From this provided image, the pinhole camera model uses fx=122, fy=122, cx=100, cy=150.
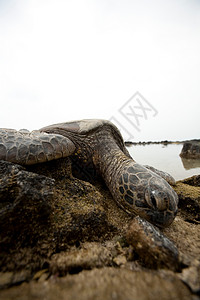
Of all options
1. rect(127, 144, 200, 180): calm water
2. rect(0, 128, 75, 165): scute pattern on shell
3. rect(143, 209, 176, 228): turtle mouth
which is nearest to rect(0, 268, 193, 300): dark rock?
rect(143, 209, 176, 228): turtle mouth

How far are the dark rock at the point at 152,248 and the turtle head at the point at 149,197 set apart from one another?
0.22 m

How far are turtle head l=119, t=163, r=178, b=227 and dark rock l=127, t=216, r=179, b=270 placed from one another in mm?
219

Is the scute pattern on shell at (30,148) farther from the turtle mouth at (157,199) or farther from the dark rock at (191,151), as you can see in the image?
the dark rock at (191,151)

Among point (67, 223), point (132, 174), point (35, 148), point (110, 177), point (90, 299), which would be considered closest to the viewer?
point (90, 299)

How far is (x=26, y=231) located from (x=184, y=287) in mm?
867

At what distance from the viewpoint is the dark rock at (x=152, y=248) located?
0.69 meters

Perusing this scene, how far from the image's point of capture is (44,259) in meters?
0.72

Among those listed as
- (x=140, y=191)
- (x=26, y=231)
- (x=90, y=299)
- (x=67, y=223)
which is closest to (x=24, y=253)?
(x=26, y=231)

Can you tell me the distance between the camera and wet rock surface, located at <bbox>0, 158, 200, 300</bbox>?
54 centimetres

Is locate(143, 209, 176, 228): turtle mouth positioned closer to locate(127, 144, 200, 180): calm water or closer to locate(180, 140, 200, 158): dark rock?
locate(127, 144, 200, 180): calm water

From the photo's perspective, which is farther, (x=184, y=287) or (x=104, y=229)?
(x=104, y=229)

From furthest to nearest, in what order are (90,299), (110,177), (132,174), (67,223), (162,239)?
(110,177) < (132,174) < (67,223) < (162,239) < (90,299)

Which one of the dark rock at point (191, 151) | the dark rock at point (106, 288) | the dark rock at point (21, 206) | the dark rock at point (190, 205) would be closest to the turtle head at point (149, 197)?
the dark rock at point (106, 288)

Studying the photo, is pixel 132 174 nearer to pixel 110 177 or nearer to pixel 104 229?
pixel 110 177
